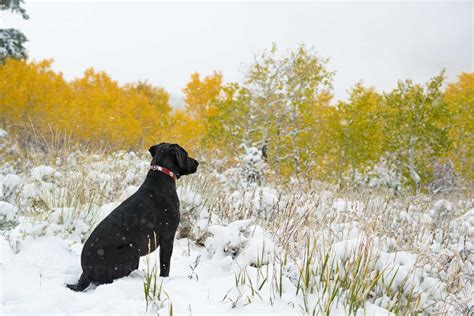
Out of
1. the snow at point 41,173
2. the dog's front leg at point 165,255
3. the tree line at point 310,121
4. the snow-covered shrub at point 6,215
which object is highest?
the tree line at point 310,121

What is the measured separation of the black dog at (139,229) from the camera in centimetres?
294

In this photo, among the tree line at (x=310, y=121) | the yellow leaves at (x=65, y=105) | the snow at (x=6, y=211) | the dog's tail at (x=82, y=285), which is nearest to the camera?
the dog's tail at (x=82, y=285)

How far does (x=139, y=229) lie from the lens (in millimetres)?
3104

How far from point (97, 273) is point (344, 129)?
20.4 meters

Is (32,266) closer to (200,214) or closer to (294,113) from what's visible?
(200,214)

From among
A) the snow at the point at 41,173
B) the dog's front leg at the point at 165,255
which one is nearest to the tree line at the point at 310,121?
the snow at the point at 41,173

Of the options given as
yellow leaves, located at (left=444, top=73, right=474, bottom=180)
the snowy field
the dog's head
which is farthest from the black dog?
yellow leaves, located at (left=444, top=73, right=474, bottom=180)

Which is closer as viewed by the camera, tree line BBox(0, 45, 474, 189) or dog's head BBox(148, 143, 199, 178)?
dog's head BBox(148, 143, 199, 178)

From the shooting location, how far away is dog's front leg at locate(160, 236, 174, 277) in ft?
10.4

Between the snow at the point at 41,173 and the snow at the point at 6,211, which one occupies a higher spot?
the snow at the point at 41,173

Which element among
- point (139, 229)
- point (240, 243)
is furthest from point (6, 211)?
point (240, 243)

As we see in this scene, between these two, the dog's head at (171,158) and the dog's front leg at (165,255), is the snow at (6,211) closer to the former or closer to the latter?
Result: the dog's head at (171,158)

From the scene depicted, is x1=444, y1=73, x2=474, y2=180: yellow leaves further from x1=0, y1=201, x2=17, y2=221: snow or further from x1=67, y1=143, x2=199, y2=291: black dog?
x1=0, y1=201, x2=17, y2=221: snow

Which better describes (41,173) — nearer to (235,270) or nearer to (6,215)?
(6,215)
